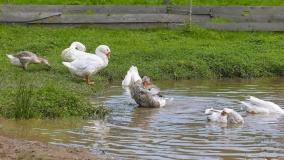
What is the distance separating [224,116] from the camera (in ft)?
36.2

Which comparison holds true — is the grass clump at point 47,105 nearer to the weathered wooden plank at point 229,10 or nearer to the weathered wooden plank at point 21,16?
the weathered wooden plank at point 21,16

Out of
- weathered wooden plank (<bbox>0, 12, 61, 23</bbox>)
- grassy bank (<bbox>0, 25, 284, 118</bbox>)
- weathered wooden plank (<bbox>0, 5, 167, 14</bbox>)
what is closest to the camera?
grassy bank (<bbox>0, 25, 284, 118</bbox>)

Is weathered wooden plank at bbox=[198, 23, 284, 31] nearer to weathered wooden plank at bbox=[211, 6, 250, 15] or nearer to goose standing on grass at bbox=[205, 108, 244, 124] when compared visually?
weathered wooden plank at bbox=[211, 6, 250, 15]

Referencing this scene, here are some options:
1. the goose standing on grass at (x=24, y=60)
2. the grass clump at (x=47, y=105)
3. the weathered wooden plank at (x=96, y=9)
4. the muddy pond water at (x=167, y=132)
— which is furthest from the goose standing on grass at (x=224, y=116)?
the weathered wooden plank at (x=96, y=9)

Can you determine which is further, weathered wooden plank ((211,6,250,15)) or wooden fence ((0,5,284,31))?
weathered wooden plank ((211,6,250,15))

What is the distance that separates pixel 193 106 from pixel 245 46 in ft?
24.0

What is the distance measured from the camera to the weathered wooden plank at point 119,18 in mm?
20797

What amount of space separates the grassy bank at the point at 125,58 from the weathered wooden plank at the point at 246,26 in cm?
26

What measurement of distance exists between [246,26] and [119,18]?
4.33 m

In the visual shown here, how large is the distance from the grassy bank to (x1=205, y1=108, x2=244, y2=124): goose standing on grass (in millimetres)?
1972

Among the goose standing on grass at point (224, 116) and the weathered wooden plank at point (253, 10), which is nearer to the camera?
the goose standing on grass at point (224, 116)

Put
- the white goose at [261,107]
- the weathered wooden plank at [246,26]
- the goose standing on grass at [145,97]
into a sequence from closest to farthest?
1. the white goose at [261,107]
2. the goose standing on grass at [145,97]
3. the weathered wooden plank at [246,26]

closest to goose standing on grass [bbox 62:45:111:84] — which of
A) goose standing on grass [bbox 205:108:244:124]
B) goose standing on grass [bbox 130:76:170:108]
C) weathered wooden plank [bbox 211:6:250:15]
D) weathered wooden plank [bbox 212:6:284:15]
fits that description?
goose standing on grass [bbox 130:76:170:108]

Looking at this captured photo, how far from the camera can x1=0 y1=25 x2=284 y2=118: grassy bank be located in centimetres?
1066
